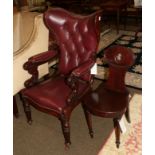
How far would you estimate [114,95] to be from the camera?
2016mm

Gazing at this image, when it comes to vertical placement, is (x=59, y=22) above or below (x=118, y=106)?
above

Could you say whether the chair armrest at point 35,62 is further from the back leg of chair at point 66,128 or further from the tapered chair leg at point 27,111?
the back leg of chair at point 66,128

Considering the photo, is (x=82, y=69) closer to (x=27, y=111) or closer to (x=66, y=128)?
(x=66, y=128)

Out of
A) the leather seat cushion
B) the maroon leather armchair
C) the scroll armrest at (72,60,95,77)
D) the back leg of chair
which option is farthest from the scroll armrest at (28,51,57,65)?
the back leg of chair

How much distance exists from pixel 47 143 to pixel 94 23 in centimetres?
112

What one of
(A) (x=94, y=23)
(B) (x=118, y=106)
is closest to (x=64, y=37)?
(A) (x=94, y=23)

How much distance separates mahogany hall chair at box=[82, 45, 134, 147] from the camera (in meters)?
1.88

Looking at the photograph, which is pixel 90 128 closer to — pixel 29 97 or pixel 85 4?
pixel 29 97

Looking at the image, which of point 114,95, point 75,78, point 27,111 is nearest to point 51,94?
point 75,78

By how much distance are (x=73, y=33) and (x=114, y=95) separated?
67 centimetres

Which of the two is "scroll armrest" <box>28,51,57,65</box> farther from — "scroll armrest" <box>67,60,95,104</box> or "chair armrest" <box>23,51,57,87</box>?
"scroll armrest" <box>67,60,95,104</box>

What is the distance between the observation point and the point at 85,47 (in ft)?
7.18

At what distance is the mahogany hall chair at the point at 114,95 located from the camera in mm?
1876

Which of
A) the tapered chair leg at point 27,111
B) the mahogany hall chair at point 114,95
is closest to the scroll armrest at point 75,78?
the mahogany hall chair at point 114,95
